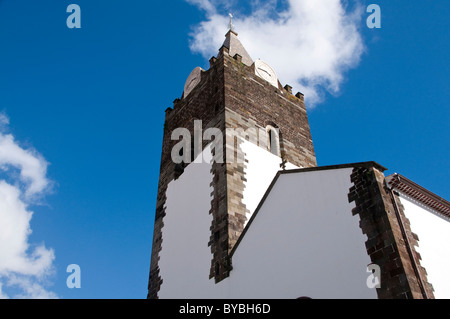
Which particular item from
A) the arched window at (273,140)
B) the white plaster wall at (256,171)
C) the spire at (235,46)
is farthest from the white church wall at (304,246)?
the spire at (235,46)

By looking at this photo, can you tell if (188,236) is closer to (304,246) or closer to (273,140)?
(273,140)

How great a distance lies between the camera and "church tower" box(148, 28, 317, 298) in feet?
41.8

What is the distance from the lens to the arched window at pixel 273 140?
16.2m

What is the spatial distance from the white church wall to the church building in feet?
0.08

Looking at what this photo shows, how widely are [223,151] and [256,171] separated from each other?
139 cm

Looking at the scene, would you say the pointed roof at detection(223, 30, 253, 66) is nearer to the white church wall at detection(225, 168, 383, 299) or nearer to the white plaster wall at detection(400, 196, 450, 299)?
the white church wall at detection(225, 168, 383, 299)

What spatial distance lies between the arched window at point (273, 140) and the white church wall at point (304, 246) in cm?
554

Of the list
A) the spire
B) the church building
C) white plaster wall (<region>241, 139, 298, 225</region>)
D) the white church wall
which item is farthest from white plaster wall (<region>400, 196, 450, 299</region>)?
the spire

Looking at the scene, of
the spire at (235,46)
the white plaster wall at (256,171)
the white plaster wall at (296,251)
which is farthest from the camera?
the spire at (235,46)

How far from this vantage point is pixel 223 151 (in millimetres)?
14000

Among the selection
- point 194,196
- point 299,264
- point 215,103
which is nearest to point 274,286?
point 299,264

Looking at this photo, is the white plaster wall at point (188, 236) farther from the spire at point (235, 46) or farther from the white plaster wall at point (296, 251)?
the spire at point (235, 46)
